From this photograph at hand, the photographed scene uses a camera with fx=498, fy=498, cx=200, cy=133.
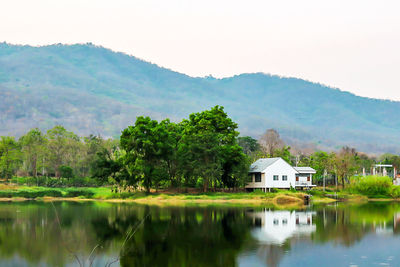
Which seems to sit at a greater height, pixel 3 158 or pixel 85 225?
pixel 3 158

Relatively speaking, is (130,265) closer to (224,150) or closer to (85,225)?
(85,225)

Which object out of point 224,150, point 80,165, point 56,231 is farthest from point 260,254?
point 80,165

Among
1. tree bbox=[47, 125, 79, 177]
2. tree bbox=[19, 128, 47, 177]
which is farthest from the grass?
tree bbox=[47, 125, 79, 177]

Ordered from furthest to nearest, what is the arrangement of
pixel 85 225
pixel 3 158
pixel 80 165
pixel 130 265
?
pixel 80 165 → pixel 3 158 → pixel 85 225 → pixel 130 265

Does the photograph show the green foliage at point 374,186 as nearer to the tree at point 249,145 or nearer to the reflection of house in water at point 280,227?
the reflection of house in water at point 280,227

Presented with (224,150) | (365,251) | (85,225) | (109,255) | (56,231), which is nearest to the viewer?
A: (109,255)

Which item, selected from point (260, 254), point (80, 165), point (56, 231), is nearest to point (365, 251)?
point (260, 254)

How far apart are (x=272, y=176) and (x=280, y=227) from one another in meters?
38.7

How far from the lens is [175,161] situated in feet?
225

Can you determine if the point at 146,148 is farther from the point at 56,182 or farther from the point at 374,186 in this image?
the point at 374,186

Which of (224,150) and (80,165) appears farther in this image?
(80,165)

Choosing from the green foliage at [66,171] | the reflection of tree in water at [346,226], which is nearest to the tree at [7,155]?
the green foliage at [66,171]

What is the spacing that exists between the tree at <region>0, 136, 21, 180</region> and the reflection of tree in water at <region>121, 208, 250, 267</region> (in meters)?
60.8

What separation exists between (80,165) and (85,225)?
77892 millimetres
